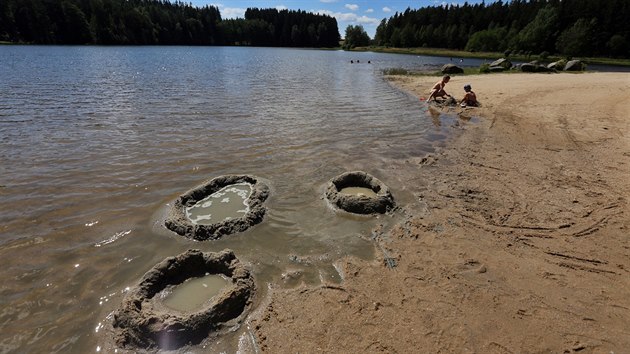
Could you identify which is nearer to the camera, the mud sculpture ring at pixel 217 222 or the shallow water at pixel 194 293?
the shallow water at pixel 194 293

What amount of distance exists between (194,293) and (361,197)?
156 inches

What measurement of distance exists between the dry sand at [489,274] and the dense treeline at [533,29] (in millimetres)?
86687

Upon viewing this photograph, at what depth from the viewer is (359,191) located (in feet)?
26.1

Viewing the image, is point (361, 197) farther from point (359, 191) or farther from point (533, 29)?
point (533, 29)

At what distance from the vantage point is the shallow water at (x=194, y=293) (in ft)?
15.0

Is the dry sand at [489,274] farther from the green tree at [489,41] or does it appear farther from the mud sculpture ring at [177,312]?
the green tree at [489,41]

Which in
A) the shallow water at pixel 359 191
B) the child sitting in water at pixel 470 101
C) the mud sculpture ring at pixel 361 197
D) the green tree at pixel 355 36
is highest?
the green tree at pixel 355 36

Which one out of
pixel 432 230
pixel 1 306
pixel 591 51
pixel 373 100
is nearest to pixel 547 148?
pixel 432 230

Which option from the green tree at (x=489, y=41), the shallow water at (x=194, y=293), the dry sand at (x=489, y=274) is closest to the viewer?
the dry sand at (x=489, y=274)

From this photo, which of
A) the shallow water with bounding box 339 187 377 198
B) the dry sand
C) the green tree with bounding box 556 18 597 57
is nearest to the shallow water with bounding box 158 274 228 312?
the dry sand

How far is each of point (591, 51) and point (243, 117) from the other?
96354 millimetres

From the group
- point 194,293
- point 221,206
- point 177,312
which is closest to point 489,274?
point 194,293

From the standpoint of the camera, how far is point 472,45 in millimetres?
92438

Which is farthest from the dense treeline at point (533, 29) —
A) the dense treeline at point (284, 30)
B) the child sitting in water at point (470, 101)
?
the child sitting in water at point (470, 101)
